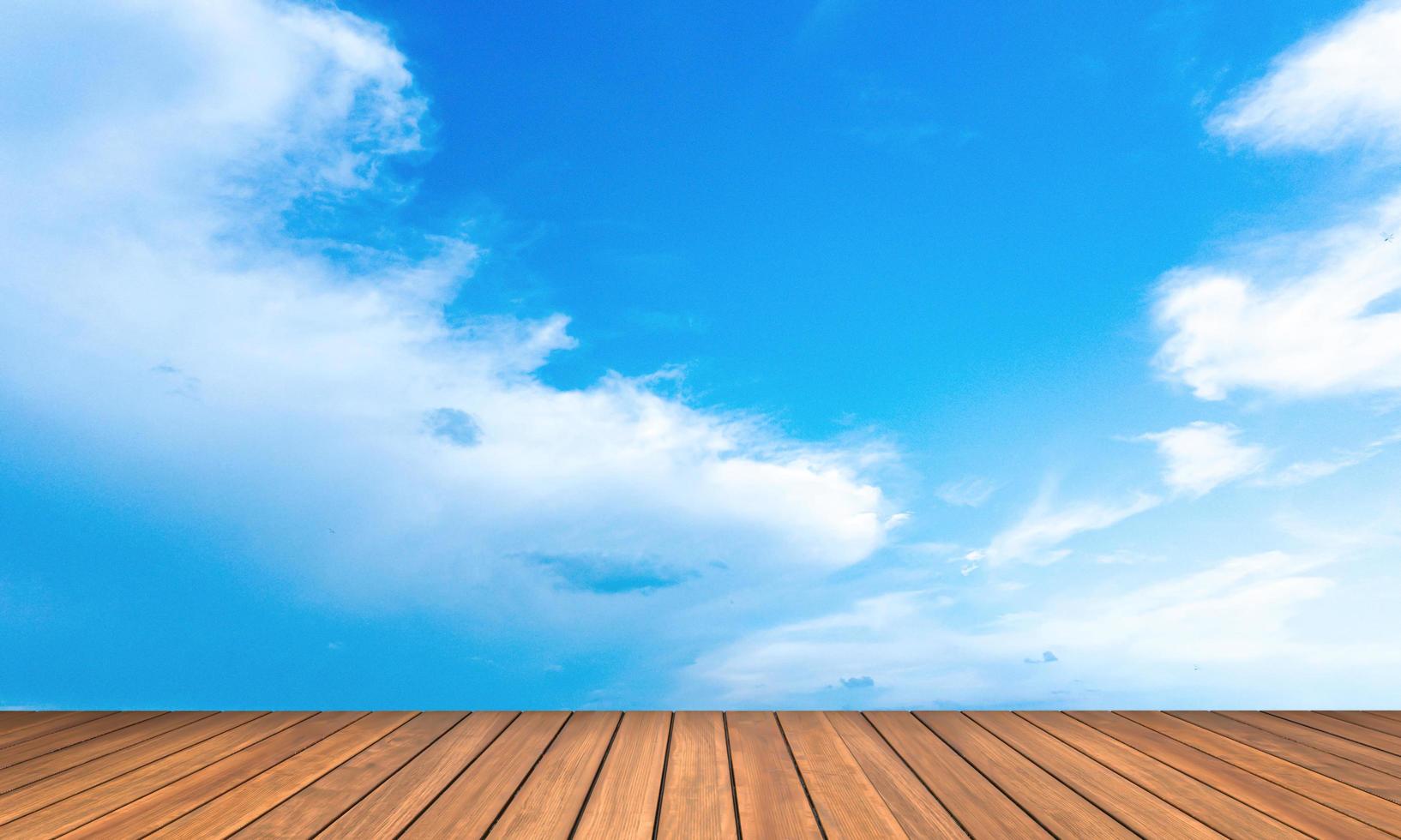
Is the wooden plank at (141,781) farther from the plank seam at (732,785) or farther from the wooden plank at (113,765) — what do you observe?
the plank seam at (732,785)

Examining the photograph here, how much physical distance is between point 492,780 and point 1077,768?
1633 mm

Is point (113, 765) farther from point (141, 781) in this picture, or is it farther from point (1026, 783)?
point (1026, 783)

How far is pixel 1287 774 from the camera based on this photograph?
2.38 metres

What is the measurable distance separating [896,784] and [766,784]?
35 cm

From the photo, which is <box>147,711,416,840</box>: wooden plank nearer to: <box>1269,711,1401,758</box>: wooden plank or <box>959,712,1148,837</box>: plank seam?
<box>959,712,1148,837</box>: plank seam

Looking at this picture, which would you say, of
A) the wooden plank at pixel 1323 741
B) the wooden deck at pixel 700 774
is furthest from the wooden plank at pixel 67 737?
the wooden plank at pixel 1323 741

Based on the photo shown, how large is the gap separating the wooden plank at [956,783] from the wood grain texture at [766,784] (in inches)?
13.9

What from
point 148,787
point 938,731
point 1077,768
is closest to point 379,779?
point 148,787

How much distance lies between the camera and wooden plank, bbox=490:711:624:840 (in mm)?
1883

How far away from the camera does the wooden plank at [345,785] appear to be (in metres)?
1.90

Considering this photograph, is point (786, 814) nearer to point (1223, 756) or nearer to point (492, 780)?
point (492, 780)

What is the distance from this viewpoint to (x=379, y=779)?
2244 mm

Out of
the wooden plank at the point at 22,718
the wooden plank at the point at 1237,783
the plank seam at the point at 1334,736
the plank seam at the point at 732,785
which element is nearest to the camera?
the plank seam at the point at 732,785

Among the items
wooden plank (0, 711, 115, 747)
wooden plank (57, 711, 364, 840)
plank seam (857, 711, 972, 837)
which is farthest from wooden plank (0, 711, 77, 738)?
plank seam (857, 711, 972, 837)
